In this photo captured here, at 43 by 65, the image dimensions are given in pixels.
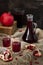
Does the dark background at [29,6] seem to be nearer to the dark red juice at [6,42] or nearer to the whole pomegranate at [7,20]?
the whole pomegranate at [7,20]

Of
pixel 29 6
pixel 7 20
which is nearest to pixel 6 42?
pixel 7 20

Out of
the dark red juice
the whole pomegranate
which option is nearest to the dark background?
the whole pomegranate

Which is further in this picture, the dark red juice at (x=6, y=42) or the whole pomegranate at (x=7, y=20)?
the whole pomegranate at (x=7, y=20)

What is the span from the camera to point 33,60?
1059mm

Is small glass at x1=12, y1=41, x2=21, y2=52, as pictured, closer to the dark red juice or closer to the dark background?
the dark red juice

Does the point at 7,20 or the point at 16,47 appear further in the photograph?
the point at 7,20

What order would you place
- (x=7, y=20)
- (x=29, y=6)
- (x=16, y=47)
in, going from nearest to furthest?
(x=16, y=47) → (x=7, y=20) → (x=29, y=6)

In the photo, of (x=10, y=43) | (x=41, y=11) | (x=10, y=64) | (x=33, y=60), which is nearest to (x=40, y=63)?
(x=33, y=60)

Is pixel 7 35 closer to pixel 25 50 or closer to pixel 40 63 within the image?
pixel 25 50

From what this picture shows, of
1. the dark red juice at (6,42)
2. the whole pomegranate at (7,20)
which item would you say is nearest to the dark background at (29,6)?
the whole pomegranate at (7,20)

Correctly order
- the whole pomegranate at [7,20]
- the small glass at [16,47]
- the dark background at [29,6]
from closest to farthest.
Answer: the small glass at [16,47]
the whole pomegranate at [7,20]
the dark background at [29,6]

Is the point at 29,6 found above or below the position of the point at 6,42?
above

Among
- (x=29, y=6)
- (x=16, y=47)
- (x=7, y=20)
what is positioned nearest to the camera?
(x=16, y=47)

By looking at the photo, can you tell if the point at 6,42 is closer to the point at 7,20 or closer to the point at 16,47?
the point at 16,47
